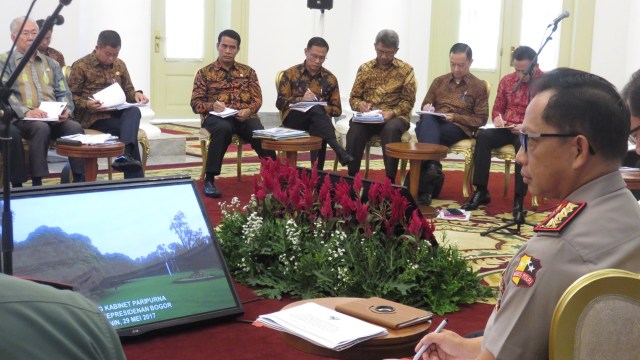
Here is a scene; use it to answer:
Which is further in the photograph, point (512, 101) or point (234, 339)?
point (512, 101)

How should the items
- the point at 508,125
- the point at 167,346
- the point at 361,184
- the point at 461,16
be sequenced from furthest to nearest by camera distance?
the point at 461,16, the point at 508,125, the point at 361,184, the point at 167,346

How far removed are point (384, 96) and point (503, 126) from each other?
1181 mm

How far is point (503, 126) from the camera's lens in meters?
7.03

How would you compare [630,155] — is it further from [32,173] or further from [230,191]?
[32,173]

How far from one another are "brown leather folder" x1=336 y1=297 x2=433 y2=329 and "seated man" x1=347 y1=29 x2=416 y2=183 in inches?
183

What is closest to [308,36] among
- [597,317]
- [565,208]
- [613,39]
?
[613,39]

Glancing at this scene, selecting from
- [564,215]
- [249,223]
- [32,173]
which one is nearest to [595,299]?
[564,215]

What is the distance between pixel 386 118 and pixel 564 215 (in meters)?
5.67

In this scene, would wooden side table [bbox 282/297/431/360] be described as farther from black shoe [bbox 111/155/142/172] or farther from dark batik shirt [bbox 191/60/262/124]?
dark batik shirt [bbox 191/60/262/124]

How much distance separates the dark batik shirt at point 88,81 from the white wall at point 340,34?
2119 mm

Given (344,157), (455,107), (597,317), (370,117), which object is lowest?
(344,157)

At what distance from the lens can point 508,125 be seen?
710cm

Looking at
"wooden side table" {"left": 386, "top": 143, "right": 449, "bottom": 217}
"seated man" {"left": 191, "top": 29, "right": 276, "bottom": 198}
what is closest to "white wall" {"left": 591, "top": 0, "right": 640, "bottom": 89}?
"wooden side table" {"left": 386, "top": 143, "right": 449, "bottom": 217}

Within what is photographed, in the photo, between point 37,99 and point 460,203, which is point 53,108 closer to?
point 37,99
